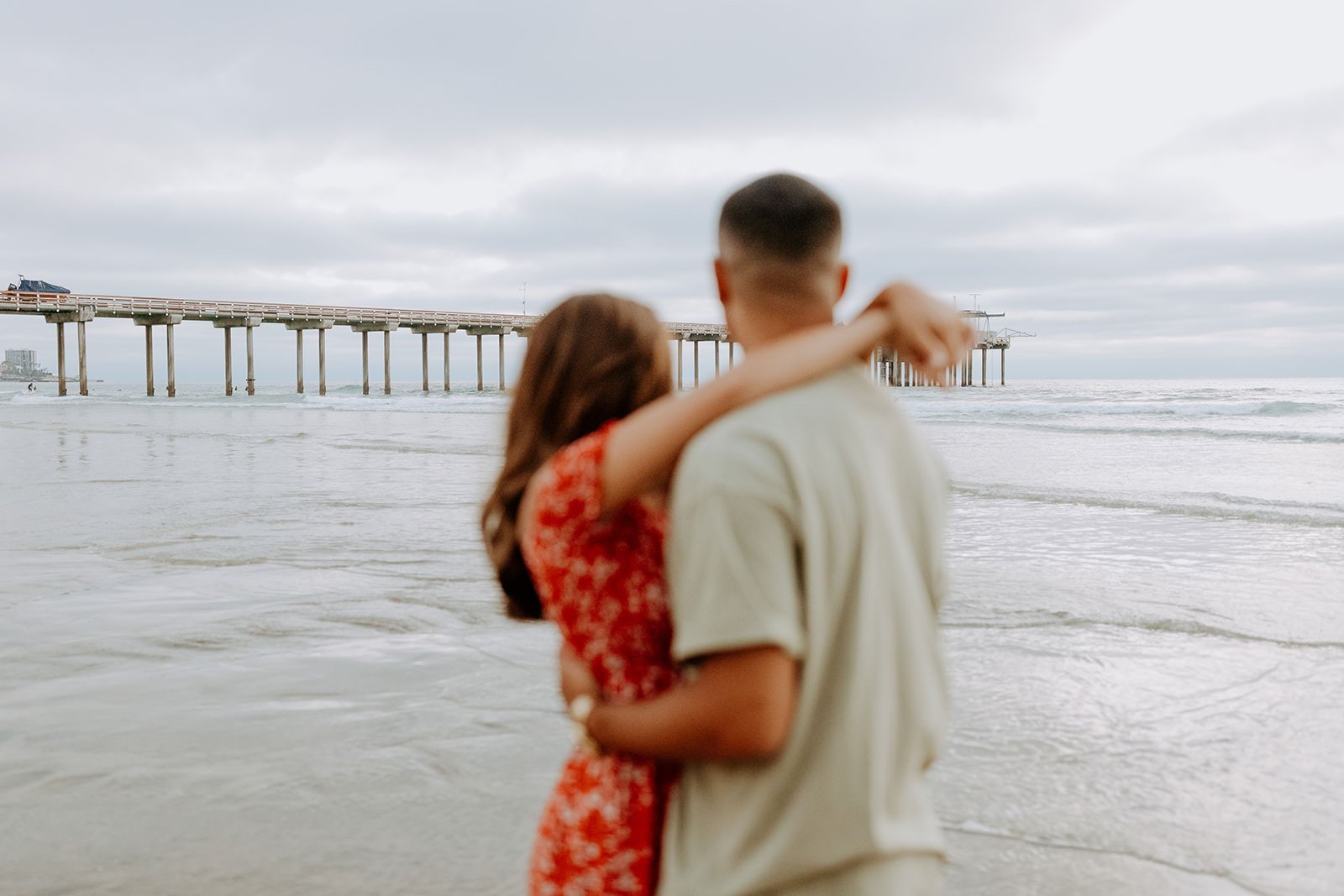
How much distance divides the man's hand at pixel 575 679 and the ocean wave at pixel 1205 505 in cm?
909

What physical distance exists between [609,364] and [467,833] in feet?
6.51

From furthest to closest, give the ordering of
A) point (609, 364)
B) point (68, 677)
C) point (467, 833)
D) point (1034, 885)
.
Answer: point (68, 677) < point (467, 833) < point (1034, 885) < point (609, 364)

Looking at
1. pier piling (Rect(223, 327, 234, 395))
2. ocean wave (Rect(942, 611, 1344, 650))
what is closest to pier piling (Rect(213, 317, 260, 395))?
pier piling (Rect(223, 327, 234, 395))

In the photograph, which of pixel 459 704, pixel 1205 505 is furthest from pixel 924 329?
pixel 1205 505

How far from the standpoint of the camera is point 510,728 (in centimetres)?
381

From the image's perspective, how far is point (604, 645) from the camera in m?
1.34

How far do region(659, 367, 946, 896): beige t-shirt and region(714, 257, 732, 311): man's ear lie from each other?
0.22 metres

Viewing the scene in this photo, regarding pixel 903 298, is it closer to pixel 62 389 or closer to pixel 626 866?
pixel 626 866

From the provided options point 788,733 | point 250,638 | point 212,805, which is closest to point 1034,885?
point 788,733

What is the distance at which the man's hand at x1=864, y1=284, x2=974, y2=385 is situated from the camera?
132 cm

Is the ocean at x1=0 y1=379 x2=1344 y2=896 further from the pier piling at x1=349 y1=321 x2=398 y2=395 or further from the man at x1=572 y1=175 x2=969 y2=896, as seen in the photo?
the pier piling at x1=349 y1=321 x2=398 y2=395

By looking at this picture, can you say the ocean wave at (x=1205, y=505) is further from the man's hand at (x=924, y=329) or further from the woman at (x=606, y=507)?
the woman at (x=606, y=507)

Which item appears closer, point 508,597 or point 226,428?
point 508,597

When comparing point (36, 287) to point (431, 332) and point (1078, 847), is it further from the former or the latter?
point (1078, 847)
